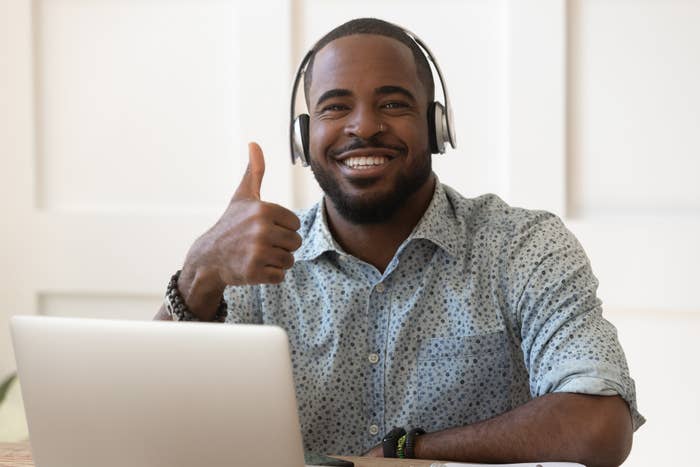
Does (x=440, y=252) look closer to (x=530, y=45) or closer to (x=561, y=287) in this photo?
(x=561, y=287)

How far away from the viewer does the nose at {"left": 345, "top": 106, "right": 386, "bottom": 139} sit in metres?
1.67

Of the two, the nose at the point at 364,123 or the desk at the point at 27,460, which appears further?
A: the nose at the point at 364,123

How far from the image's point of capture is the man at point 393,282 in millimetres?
1562

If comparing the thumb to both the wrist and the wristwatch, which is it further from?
the wristwatch

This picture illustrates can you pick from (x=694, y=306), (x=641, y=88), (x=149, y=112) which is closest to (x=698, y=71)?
(x=641, y=88)

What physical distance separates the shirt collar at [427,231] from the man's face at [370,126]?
0.04 meters

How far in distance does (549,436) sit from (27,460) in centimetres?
69

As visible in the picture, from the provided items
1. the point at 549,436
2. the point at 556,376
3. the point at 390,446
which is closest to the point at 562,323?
the point at 556,376

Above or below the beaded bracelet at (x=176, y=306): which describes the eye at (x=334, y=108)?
above

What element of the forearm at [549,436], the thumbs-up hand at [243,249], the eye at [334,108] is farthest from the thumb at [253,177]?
the forearm at [549,436]

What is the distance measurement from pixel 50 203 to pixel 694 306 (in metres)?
1.49

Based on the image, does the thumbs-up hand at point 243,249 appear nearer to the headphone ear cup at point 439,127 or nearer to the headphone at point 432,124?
the headphone at point 432,124

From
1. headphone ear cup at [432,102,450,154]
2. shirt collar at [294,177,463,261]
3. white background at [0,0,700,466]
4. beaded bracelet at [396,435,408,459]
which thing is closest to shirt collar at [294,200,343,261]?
shirt collar at [294,177,463,261]

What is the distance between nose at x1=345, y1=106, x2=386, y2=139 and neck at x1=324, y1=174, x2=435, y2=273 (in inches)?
5.2
